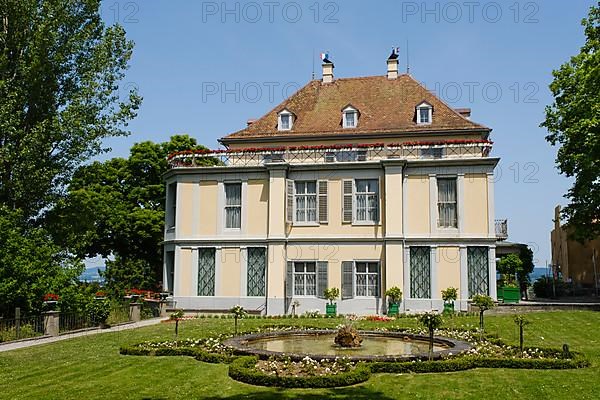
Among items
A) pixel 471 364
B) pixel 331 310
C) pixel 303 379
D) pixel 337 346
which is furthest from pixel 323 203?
pixel 303 379

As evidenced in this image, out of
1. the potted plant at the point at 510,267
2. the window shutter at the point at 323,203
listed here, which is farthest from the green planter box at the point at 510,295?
the window shutter at the point at 323,203

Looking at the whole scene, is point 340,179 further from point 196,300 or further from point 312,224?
point 196,300

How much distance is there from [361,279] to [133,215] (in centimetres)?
1534

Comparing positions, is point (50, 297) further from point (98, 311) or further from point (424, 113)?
point (424, 113)

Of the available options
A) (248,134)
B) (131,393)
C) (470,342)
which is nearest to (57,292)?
(131,393)

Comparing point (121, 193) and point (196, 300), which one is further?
point (121, 193)

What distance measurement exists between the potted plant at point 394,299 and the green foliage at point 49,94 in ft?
42.6

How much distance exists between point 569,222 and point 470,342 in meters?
15.1

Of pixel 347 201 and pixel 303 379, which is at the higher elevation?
pixel 347 201

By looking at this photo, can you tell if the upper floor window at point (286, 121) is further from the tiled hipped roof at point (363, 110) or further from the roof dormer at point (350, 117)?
the roof dormer at point (350, 117)

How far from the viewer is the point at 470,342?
49.8 feet

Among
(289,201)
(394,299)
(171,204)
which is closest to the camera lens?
(394,299)

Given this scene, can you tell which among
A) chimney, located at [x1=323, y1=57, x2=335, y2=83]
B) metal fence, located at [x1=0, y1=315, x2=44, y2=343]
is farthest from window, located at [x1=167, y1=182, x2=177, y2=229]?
chimney, located at [x1=323, y1=57, x2=335, y2=83]

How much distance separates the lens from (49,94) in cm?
2158
